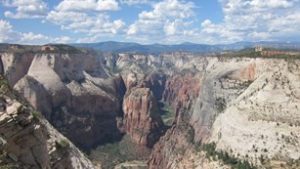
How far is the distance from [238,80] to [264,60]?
49.9 ft

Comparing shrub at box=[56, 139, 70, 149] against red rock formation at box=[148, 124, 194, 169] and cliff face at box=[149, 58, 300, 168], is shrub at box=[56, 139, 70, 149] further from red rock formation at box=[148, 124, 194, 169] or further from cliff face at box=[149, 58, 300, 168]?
red rock formation at box=[148, 124, 194, 169]

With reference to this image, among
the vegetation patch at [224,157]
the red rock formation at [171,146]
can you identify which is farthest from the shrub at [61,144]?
the red rock formation at [171,146]

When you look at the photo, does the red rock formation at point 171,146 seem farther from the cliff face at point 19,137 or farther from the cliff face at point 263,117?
the cliff face at point 19,137

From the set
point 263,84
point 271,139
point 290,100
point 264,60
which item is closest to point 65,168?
point 271,139

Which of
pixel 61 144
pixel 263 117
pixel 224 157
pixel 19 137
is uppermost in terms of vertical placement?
pixel 19 137

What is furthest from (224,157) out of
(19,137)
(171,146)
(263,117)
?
(19,137)

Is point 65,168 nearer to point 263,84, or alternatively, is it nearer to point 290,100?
point 290,100

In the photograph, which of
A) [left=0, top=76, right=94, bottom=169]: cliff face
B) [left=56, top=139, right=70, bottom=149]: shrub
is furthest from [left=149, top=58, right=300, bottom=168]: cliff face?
[left=0, top=76, right=94, bottom=169]: cliff face

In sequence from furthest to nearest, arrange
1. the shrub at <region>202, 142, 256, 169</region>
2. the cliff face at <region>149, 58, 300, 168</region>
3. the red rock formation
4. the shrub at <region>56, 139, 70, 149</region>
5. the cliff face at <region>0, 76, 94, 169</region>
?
the red rock formation, the shrub at <region>202, 142, 256, 169</region>, the cliff face at <region>149, 58, 300, 168</region>, the shrub at <region>56, 139, 70, 149</region>, the cliff face at <region>0, 76, 94, 169</region>

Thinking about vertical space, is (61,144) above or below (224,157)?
above

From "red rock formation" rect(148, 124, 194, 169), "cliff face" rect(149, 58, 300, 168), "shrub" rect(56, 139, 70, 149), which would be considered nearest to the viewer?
"shrub" rect(56, 139, 70, 149)

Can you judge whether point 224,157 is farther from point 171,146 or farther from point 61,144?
point 171,146

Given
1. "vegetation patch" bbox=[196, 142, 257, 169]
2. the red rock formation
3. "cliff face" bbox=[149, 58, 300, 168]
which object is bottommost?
the red rock formation

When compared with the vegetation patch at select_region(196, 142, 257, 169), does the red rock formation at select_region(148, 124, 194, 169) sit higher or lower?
lower
